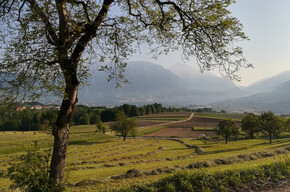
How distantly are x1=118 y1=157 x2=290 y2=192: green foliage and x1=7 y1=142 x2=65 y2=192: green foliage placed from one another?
2316 millimetres

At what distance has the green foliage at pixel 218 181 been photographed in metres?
6.21

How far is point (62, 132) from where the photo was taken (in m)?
6.70

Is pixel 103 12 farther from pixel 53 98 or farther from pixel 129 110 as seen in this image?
pixel 129 110

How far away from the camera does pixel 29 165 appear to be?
6.25 metres

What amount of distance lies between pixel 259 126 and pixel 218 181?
62781 mm

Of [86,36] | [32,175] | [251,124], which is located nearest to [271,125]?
[251,124]

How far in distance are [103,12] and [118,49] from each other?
5.32ft

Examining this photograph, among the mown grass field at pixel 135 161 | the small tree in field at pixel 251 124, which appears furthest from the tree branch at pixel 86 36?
the small tree in field at pixel 251 124

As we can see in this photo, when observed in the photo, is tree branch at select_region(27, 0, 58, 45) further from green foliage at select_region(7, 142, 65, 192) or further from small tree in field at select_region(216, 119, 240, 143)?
small tree in field at select_region(216, 119, 240, 143)

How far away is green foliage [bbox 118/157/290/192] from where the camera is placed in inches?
244

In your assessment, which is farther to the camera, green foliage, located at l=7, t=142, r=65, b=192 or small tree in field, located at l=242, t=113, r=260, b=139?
small tree in field, located at l=242, t=113, r=260, b=139

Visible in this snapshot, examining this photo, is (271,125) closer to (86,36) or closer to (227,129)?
(227,129)

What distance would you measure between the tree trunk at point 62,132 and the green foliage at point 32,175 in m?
0.24

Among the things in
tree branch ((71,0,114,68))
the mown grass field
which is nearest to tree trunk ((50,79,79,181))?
the mown grass field
